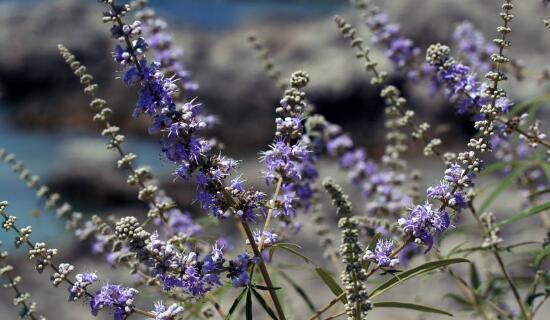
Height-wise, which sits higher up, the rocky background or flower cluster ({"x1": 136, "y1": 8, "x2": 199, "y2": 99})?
the rocky background

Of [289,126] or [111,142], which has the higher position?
[111,142]

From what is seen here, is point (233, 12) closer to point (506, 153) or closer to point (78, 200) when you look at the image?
point (78, 200)

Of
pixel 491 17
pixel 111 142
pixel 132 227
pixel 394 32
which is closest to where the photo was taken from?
pixel 132 227

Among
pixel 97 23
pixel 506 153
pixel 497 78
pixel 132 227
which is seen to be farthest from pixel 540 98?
pixel 97 23

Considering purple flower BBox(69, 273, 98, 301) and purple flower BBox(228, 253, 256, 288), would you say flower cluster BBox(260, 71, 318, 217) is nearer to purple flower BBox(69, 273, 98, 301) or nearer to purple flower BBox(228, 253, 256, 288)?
purple flower BBox(228, 253, 256, 288)

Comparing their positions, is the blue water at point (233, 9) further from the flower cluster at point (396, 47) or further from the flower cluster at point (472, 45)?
the flower cluster at point (396, 47)

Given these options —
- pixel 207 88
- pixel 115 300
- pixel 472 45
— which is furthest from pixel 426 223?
pixel 207 88

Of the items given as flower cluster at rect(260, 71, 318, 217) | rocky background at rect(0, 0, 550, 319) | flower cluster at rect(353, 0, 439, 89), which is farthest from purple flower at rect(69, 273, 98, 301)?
rocky background at rect(0, 0, 550, 319)

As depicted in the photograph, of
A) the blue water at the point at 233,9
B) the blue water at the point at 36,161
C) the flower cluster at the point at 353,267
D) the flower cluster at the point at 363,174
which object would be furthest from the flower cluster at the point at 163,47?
A: the blue water at the point at 233,9
